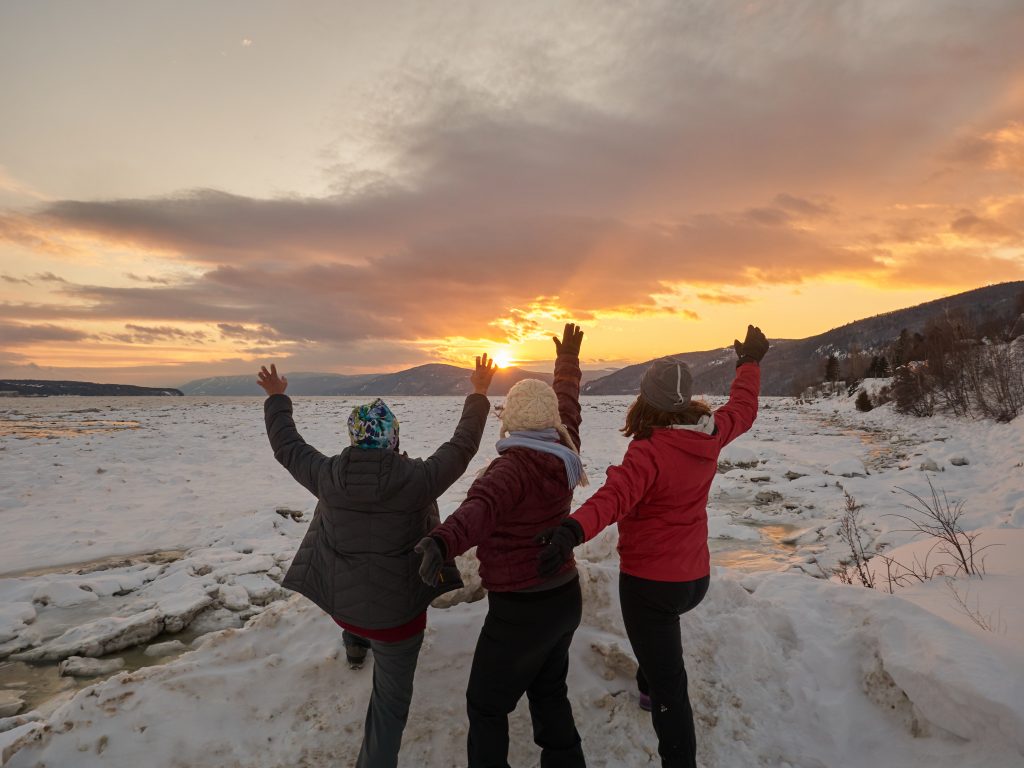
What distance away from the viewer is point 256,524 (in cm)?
841

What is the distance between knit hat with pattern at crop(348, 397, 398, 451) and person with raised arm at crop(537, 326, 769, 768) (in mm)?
1198

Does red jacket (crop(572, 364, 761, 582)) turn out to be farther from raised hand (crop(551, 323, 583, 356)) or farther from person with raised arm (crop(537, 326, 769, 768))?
raised hand (crop(551, 323, 583, 356))

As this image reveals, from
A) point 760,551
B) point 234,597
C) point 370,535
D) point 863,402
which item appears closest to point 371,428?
point 370,535

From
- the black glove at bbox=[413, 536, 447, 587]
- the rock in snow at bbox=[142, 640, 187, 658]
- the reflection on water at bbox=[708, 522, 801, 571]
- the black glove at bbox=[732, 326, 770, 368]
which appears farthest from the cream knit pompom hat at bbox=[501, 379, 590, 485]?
the reflection on water at bbox=[708, 522, 801, 571]

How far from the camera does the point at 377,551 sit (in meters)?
2.61

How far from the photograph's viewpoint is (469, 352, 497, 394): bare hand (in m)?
3.32

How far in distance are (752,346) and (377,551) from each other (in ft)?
9.24

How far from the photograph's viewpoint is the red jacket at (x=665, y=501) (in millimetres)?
2557

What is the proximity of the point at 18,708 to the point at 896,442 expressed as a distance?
22908mm

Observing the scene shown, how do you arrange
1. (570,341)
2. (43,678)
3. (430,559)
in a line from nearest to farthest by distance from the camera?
(430,559) < (570,341) < (43,678)

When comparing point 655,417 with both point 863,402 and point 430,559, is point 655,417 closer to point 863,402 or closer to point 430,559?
point 430,559

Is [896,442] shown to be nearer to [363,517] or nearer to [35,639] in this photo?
[363,517]

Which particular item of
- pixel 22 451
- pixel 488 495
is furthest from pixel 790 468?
pixel 22 451

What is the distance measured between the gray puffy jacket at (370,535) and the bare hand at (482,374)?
0.70 meters
